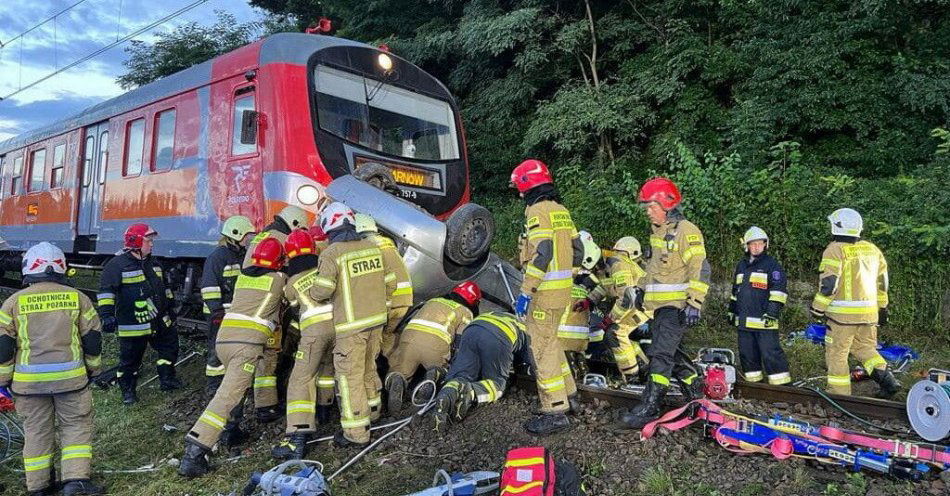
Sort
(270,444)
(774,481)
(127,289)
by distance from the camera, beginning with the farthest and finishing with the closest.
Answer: (127,289), (270,444), (774,481)

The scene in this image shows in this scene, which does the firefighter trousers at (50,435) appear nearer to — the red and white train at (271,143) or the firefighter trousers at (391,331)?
the firefighter trousers at (391,331)

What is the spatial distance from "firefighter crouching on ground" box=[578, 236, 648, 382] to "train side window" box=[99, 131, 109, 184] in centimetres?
677

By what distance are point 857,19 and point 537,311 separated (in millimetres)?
7267

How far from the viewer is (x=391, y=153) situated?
685 centimetres

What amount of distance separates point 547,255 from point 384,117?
3.27 m

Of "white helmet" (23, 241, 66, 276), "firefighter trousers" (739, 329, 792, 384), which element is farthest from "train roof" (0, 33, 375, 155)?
"firefighter trousers" (739, 329, 792, 384)

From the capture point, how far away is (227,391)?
4.57 metres

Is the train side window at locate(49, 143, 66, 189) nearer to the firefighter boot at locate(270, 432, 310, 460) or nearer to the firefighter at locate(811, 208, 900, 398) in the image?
the firefighter boot at locate(270, 432, 310, 460)

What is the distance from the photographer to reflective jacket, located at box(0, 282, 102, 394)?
164 inches

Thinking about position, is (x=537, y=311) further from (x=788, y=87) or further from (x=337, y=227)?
(x=788, y=87)

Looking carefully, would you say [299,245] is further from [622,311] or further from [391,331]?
[622,311]

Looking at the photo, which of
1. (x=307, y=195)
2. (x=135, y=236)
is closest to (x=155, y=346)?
(x=135, y=236)

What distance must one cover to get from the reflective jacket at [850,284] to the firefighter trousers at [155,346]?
6.20 m

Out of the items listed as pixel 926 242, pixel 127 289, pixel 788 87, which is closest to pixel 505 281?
pixel 127 289
